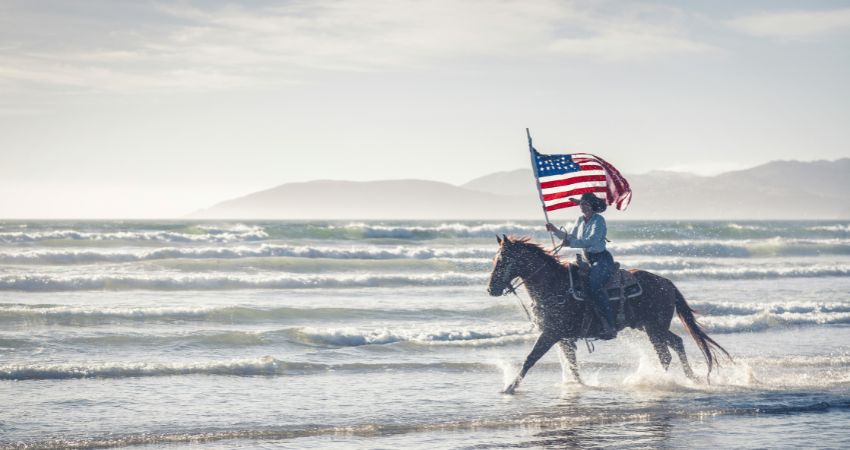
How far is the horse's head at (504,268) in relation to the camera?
12555mm

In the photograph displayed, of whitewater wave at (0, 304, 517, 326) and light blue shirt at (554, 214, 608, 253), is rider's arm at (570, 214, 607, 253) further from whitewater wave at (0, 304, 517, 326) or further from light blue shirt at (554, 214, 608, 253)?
whitewater wave at (0, 304, 517, 326)

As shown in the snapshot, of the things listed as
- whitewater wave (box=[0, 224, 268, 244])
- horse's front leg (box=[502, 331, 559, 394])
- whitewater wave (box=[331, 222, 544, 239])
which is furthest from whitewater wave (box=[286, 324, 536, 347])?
whitewater wave (box=[331, 222, 544, 239])

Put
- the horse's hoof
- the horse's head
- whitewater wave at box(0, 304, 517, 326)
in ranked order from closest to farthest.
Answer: the horse's head < the horse's hoof < whitewater wave at box(0, 304, 517, 326)

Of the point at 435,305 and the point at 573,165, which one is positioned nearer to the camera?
the point at 573,165

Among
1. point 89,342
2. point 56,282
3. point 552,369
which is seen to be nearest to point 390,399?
point 552,369

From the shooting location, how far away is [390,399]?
12297 millimetres

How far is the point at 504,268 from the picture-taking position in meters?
12.7

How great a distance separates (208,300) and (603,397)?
44.4ft

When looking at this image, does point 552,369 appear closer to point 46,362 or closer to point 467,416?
point 467,416

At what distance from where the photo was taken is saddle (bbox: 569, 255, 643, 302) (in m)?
13.1

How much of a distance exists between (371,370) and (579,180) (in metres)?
4.29

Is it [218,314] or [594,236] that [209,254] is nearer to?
[218,314]

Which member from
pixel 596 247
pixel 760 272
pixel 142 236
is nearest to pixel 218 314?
pixel 596 247

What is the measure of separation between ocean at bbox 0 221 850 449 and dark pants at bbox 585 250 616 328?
1.16m
